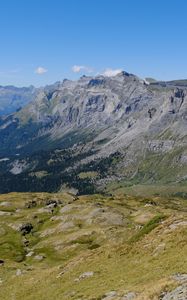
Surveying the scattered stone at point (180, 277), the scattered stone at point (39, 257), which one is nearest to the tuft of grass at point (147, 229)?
the scattered stone at point (180, 277)

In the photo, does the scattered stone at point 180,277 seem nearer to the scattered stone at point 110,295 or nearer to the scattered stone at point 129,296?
the scattered stone at point 129,296

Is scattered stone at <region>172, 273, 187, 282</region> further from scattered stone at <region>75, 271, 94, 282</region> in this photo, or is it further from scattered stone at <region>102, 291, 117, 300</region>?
scattered stone at <region>75, 271, 94, 282</region>

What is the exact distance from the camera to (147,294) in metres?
36.0

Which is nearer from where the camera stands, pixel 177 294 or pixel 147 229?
pixel 177 294

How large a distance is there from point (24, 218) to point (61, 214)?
15557mm

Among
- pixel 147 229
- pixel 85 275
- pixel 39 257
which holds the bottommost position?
pixel 39 257

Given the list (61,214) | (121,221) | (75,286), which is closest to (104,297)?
(75,286)

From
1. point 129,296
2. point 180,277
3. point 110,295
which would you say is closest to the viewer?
point 129,296

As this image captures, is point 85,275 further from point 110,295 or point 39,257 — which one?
point 39,257

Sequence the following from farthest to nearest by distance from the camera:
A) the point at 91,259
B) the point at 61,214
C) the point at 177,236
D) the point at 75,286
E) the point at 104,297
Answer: the point at 61,214
the point at 91,259
the point at 177,236
the point at 75,286
the point at 104,297

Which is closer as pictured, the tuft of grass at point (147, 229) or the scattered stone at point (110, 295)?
the scattered stone at point (110, 295)

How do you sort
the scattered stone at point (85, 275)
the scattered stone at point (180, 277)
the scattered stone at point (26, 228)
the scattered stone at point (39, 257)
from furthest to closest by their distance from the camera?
the scattered stone at point (26, 228) → the scattered stone at point (39, 257) → the scattered stone at point (85, 275) → the scattered stone at point (180, 277)

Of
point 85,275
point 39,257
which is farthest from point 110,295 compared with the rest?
point 39,257

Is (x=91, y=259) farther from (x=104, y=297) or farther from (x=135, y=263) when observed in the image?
(x=104, y=297)
